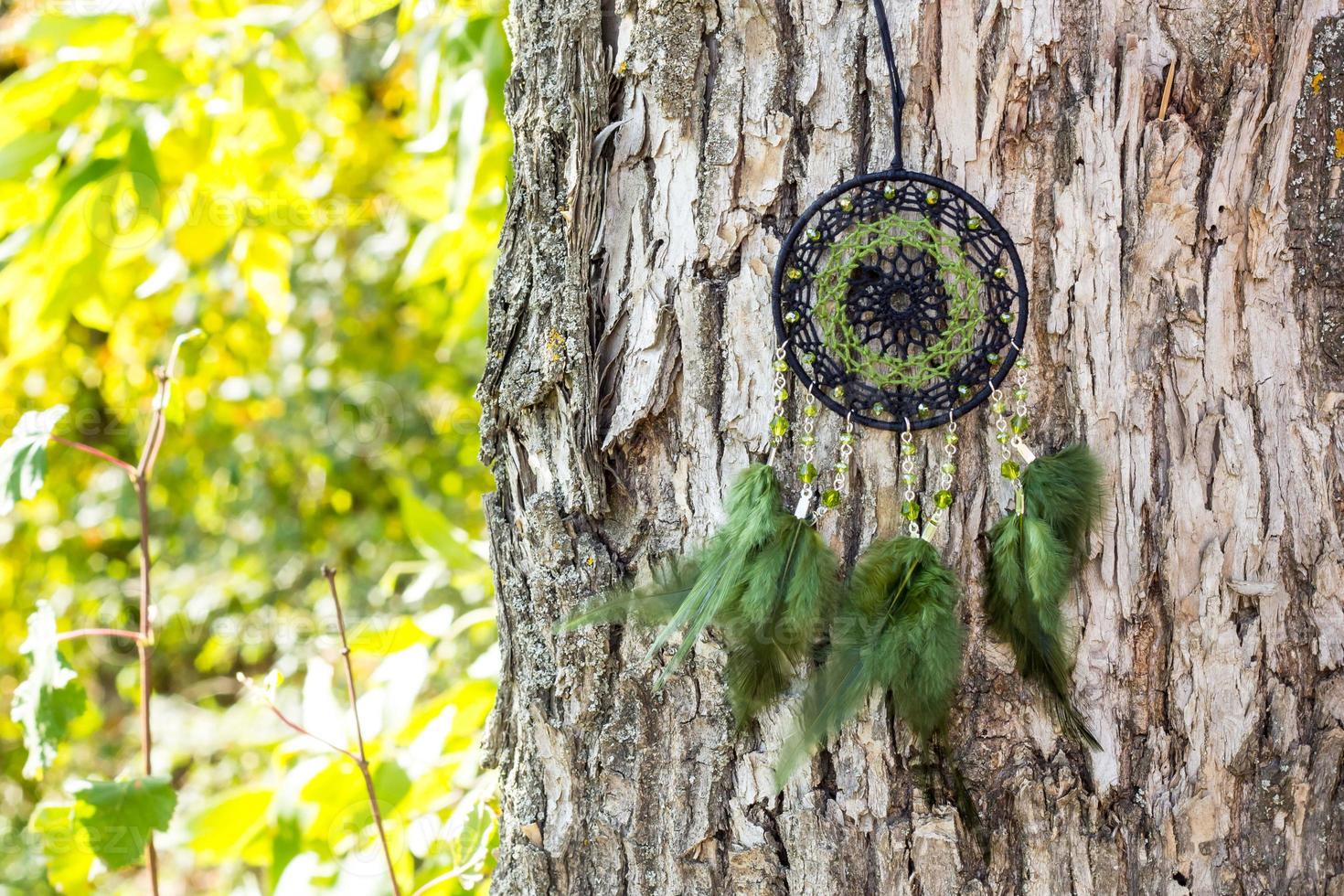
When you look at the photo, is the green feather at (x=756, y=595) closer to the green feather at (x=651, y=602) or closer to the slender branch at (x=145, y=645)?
A: the green feather at (x=651, y=602)

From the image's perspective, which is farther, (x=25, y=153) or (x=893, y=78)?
(x=25, y=153)

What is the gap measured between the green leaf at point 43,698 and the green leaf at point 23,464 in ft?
0.37

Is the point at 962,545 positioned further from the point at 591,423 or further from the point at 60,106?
the point at 60,106

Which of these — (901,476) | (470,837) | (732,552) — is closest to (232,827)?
(470,837)

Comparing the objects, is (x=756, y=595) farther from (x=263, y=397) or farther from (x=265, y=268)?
(x=263, y=397)

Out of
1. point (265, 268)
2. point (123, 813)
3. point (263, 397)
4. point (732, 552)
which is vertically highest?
point (265, 268)

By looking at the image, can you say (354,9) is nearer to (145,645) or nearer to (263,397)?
(145,645)

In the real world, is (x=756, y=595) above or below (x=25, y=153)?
below

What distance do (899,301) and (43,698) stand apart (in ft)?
2.82

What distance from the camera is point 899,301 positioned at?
2.46ft

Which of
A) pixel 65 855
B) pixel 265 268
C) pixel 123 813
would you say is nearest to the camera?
pixel 123 813

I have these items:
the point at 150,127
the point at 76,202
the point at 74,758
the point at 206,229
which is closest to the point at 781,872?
the point at 76,202

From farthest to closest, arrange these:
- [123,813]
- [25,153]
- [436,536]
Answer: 1. [436,536]
2. [25,153]
3. [123,813]

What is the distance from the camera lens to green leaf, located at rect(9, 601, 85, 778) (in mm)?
947
